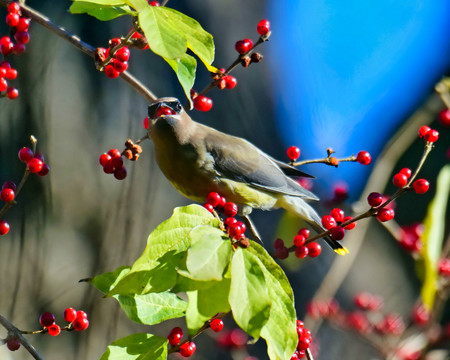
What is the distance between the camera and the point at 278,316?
4.38 feet

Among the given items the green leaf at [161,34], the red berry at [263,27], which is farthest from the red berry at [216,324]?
the red berry at [263,27]

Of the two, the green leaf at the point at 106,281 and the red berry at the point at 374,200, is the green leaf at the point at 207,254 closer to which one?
the green leaf at the point at 106,281

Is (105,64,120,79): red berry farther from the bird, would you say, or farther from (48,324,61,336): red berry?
(48,324,61,336): red berry

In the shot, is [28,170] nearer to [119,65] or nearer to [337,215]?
[119,65]

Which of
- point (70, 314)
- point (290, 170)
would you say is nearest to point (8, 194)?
point (70, 314)

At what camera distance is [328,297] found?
3916 millimetres

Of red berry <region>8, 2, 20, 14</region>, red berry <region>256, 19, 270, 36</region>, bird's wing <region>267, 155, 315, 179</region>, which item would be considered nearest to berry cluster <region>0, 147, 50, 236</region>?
red berry <region>8, 2, 20, 14</region>

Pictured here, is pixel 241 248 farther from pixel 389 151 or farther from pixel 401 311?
pixel 401 311

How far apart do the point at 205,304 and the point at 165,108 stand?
121 centimetres

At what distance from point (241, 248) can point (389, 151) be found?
2.03 m

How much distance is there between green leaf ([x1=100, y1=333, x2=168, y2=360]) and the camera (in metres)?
1.43

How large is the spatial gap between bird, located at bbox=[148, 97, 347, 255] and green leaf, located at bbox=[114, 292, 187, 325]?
78cm

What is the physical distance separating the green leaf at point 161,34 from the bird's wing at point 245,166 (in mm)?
1210

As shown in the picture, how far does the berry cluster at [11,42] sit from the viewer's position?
5.89 ft
